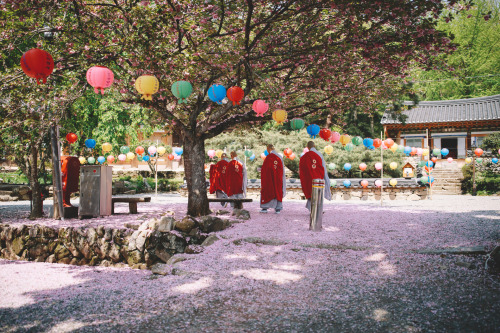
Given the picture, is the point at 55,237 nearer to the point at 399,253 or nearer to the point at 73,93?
the point at 73,93

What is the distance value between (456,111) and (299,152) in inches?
526

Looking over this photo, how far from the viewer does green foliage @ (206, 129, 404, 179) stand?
17.2m

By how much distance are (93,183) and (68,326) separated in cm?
588

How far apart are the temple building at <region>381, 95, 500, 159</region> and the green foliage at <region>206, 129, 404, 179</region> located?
18.2 ft

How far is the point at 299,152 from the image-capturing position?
1761 centimetres

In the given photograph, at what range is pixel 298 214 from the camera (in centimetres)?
951

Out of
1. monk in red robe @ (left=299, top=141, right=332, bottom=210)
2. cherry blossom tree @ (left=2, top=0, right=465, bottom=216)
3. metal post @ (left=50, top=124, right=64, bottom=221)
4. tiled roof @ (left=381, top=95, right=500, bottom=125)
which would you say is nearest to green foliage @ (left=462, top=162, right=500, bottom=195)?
tiled roof @ (left=381, top=95, right=500, bottom=125)

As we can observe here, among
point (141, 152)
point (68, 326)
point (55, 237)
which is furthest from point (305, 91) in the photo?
point (141, 152)

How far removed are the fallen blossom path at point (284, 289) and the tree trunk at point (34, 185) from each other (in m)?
2.23

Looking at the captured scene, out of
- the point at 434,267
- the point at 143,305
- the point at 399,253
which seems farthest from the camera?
the point at 399,253

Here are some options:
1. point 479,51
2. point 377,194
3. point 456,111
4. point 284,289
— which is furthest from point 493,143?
point 284,289

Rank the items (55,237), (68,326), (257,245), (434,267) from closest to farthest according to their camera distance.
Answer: (68,326) < (434,267) < (257,245) < (55,237)

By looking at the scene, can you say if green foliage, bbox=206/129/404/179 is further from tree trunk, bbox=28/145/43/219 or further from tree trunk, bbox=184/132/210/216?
tree trunk, bbox=28/145/43/219

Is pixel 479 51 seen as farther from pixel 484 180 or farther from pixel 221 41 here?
pixel 221 41
